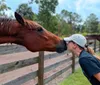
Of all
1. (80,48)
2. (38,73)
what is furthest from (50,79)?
(80,48)

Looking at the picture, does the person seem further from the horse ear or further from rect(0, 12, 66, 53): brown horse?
the horse ear

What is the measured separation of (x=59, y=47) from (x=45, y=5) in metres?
58.0

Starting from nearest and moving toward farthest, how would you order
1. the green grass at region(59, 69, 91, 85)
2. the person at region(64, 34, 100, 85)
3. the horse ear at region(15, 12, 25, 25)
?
the person at region(64, 34, 100, 85) → the horse ear at region(15, 12, 25, 25) → the green grass at region(59, 69, 91, 85)

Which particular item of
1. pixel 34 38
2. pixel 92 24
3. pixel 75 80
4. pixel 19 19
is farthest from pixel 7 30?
pixel 92 24

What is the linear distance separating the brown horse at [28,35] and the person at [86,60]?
3.12 ft

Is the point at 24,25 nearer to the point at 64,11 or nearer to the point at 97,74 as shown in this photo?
the point at 97,74

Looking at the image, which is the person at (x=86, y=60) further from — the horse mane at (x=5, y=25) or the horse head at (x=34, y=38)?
the horse mane at (x=5, y=25)

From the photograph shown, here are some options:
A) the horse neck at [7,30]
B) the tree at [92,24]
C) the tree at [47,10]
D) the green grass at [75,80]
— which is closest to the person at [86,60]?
the horse neck at [7,30]

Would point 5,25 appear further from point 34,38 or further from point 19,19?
point 34,38

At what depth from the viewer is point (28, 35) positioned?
4512 mm

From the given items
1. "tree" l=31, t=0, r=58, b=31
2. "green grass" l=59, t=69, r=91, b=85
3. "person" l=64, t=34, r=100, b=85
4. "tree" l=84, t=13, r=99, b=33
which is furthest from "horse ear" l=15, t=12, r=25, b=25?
"tree" l=84, t=13, r=99, b=33

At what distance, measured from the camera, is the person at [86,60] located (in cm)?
322

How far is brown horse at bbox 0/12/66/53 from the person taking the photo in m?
4.37

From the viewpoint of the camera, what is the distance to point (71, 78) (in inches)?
359
